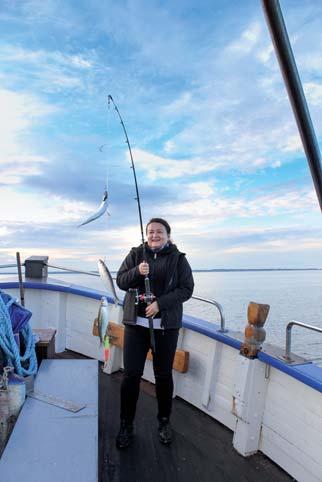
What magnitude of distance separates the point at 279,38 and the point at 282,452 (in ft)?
9.53

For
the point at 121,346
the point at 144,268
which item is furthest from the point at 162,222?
the point at 121,346

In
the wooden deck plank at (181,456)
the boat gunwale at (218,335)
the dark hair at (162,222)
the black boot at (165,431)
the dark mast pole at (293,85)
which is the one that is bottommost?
the wooden deck plank at (181,456)

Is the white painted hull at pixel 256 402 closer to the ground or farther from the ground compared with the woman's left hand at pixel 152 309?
closer to the ground

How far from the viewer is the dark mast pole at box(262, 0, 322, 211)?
0.86 m

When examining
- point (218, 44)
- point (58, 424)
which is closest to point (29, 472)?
point (58, 424)

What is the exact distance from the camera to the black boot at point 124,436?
2.90 metres

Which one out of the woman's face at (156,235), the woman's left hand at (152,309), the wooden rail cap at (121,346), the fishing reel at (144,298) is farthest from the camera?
the wooden rail cap at (121,346)

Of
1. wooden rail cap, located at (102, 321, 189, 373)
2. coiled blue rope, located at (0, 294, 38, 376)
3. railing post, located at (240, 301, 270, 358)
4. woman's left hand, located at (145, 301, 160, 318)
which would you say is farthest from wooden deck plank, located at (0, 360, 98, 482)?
wooden rail cap, located at (102, 321, 189, 373)

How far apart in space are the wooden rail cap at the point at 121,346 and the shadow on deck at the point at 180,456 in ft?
1.42

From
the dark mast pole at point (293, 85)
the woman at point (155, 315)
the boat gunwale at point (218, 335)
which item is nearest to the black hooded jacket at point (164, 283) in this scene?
the woman at point (155, 315)

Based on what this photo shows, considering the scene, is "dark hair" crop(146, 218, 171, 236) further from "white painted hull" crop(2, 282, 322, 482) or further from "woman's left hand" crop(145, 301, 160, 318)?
"white painted hull" crop(2, 282, 322, 482)

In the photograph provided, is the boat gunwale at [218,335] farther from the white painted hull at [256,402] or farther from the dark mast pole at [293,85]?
the dark mast pole at [293,85]

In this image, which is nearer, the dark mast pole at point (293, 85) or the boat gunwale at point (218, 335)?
the dark mast pole at point (293, 85)

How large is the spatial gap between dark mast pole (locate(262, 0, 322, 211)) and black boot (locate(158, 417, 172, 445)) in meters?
2.68
